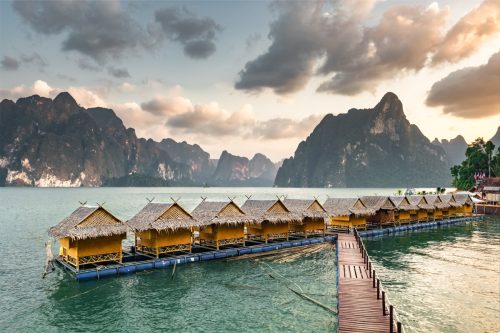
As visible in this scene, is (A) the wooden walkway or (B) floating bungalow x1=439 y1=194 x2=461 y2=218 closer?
(A) the wooden walkway

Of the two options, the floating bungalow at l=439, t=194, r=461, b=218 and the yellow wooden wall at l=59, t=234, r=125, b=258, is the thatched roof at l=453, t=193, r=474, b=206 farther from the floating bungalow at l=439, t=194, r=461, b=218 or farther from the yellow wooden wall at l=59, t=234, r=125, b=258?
the yellow wooden wall at l=59, t=234, r=125, b=258

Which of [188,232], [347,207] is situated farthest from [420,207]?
[188,232]

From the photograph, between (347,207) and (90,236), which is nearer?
(90,236)

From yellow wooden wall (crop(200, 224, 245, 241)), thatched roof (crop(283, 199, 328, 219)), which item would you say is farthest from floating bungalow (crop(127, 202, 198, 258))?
thatched roof (crop(283, 199, 328, 219))

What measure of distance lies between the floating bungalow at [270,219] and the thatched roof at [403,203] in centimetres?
2052

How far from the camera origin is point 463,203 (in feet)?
205

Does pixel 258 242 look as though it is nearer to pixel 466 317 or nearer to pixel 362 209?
pixel 362 209

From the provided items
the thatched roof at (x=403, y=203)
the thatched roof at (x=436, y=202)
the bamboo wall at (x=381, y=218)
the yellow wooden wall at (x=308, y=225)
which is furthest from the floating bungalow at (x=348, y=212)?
the thatched roof at (x=436, y=202)

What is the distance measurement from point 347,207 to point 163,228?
940 inches

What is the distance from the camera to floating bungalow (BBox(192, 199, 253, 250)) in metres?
30.3

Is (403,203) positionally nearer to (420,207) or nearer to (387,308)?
(420,207)

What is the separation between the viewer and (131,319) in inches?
729

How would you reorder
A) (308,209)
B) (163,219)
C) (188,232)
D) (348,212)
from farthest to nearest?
(348,212)
(308,209)
(188,232)
(163,219)

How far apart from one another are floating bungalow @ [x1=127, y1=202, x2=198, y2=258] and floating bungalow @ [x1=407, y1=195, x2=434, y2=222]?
122 ft
